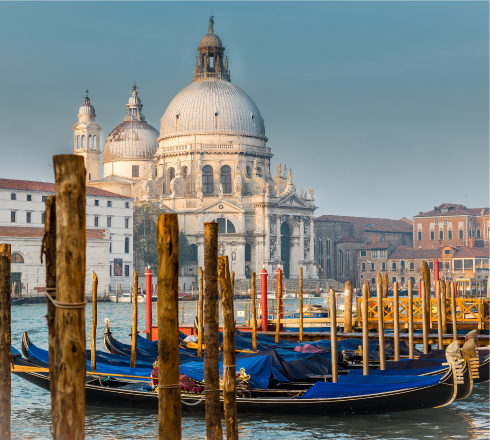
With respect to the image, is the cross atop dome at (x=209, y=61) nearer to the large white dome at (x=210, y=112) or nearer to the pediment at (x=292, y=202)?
the large white dome at (x=210, y=112)

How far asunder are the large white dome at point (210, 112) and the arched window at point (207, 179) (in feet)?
8.92

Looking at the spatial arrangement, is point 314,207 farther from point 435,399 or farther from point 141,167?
point 435,399

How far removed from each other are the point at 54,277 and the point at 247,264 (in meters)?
53.8

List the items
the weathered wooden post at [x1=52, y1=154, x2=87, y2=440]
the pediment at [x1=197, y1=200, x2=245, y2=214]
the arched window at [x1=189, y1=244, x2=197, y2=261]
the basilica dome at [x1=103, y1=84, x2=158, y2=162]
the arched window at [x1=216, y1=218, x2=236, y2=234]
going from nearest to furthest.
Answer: the weathered wooden post at [x1=52, y1=154, x2=87, y2=440]
the arched window at [x1=189, y1=244, x2=197, y2=261]
the pediment at [x1=197, y1=200, x2=245, y2=214]
the arched window at [x1=216, y1=218, x2=236, y2=234]
the basilica dome at [x1=103, y1=84, x2=158, y2=162]

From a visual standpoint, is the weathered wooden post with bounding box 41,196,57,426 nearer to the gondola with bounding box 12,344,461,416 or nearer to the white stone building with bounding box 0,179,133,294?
the gondola with bounding box 12,344,461,416

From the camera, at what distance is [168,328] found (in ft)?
21.7

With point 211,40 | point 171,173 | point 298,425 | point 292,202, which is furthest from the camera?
point 211,40

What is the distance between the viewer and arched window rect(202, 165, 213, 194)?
203ft

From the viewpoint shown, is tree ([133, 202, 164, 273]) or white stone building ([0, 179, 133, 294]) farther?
tree ([133, 202, 164, 273])

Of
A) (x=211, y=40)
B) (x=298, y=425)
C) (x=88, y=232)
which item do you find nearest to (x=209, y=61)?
(x=211, y=40)

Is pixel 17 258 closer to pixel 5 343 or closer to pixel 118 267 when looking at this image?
pixel 118 267

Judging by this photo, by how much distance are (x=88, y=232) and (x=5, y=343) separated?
38.5m

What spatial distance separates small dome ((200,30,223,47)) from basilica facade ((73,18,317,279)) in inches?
3.0

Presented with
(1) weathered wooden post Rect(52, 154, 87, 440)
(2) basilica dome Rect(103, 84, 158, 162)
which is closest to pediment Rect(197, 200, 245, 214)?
(2) basilica dome Rect(103, 84, 158, 162)
